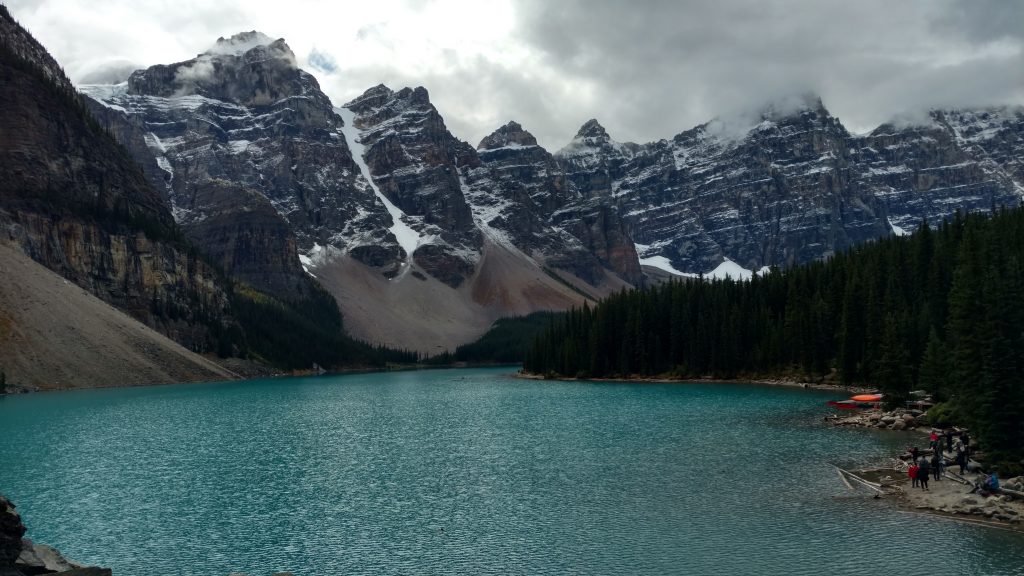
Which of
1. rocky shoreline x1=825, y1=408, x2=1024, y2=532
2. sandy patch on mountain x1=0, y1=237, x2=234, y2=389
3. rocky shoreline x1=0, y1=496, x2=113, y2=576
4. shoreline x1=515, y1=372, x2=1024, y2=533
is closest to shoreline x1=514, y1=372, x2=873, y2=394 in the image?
rocky shoreline x1=825, y1=408, x2=1024, y2=532

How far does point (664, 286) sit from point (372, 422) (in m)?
95.2

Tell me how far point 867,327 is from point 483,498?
77.4 meters

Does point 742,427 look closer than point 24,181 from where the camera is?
Yes

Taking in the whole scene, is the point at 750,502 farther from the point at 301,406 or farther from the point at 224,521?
the point at 301,406

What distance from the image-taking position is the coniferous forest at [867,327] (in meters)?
44.8

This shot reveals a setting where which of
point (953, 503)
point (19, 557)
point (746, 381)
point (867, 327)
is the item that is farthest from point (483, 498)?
point (746, 381)

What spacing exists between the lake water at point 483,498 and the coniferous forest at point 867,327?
9508 mm

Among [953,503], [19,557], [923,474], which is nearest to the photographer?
[19,557]

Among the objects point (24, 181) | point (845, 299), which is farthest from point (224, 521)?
point (24, 181)

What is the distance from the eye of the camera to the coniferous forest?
147ft

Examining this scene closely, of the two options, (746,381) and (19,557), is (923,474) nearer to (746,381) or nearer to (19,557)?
(19,557)

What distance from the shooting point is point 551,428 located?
7369 cm

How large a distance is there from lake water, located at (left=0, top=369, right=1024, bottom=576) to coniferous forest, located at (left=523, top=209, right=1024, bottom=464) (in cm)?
951

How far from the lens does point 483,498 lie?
1732 inches
